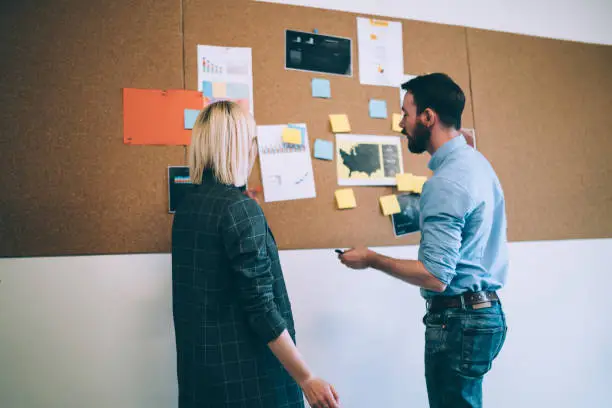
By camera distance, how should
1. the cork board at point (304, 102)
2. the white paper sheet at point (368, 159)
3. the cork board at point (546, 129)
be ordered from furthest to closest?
the cork board at point (546, 129) < the white paper sheet at point (368, 159) < the cork board at point (304, 102)

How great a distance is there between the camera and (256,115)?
1670 mm

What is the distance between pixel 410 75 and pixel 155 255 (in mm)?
Result: 1294

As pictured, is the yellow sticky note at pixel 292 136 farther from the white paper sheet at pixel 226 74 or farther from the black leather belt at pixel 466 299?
the black leather belt at pixel 466 299

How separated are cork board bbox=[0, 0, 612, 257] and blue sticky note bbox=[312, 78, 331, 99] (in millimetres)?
30

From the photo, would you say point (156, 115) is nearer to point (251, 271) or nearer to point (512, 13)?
point (251, 271)

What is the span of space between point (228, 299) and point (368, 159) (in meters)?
1.01

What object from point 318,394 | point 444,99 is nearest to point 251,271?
point 318,394

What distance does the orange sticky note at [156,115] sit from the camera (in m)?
1.52

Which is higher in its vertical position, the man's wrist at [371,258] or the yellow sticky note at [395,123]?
the yellow sticky note at [395,123]

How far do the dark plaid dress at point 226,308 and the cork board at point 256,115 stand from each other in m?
0.59

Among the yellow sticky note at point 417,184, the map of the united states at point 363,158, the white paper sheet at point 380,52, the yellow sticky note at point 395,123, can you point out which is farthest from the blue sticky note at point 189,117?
the yellow sticky note at point 417,184

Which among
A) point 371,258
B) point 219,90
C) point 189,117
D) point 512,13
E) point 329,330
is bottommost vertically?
point 329,330

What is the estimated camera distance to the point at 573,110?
2.14 meters

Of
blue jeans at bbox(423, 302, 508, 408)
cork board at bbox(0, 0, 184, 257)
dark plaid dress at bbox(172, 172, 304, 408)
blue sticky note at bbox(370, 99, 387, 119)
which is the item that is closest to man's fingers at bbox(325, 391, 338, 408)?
dark plaid dress at bbox(172, 172, 304, 408)
